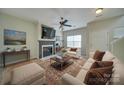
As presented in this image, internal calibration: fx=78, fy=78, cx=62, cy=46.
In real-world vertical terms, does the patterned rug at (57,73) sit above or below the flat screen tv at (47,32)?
below

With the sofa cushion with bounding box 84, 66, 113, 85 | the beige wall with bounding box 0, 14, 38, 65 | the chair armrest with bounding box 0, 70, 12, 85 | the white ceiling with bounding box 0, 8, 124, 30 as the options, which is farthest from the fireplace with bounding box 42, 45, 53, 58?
the sofa cushion with bounding box 84, 66, 113, 85

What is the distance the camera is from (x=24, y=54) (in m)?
1.40

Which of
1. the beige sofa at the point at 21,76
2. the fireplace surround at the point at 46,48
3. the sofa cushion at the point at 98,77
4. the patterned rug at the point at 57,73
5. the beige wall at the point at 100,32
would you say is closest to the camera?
the sofa cushion at the point at 98,77

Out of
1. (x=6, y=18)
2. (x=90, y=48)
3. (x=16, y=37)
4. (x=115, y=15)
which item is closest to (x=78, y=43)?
(x=90, y=48)

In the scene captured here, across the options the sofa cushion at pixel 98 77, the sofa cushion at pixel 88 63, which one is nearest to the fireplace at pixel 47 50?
the sofa cushion at pixel 88 63

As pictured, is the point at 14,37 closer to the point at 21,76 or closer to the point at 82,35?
the point at 21,76

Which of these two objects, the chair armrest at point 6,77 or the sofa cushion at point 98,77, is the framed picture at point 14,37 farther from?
the sofa cushion at point 98,77

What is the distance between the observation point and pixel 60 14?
1.41 meters

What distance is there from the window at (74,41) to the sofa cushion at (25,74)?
820mm

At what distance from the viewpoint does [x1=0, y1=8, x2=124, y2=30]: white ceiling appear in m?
1.19

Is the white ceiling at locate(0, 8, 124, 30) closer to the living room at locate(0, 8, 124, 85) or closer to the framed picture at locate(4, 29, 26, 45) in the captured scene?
the living room at locate(0, 8, 124, 85)

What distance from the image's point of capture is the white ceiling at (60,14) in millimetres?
1191
